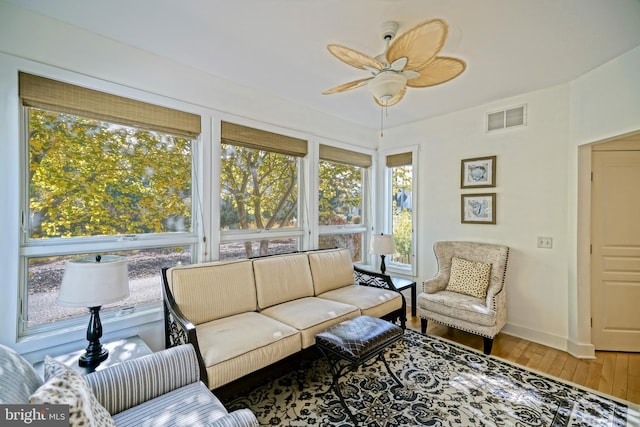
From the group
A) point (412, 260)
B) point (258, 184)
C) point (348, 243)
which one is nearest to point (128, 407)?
→ point (258, 184)

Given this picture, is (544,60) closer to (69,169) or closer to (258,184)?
(258,184)

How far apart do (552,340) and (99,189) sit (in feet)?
14.9

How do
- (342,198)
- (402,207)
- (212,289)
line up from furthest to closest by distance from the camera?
(402,207) → (342,198) → (212,289)

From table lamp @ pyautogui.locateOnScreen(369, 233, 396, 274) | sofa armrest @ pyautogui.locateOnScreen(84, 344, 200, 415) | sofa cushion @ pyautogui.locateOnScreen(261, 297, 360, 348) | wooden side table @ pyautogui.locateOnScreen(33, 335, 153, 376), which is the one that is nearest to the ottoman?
sofa cushion @ pyautogui.locateOnScreen(261, 297, 360, 348)

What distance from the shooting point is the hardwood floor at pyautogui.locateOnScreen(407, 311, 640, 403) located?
2.26m

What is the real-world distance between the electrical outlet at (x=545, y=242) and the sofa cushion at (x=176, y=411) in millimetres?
3402

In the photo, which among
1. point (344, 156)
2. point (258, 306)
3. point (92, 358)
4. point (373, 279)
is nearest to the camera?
point (92, 358)

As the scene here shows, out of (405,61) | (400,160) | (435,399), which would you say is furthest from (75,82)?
(400,160)

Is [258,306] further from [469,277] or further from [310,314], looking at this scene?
[469,277]

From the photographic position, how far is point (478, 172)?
11.5ft

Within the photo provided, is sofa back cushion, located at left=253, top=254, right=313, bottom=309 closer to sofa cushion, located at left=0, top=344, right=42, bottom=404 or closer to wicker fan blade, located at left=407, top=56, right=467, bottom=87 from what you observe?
sofa cushion, located at left=0, top=344, right=42, bottom=404

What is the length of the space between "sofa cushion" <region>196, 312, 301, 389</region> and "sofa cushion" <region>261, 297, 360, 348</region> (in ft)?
0.29

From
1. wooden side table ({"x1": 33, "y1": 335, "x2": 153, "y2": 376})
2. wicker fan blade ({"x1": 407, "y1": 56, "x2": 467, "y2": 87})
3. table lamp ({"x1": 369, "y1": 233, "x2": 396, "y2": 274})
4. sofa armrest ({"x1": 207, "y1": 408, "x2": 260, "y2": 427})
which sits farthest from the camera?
table lamp ({"x1": 369, "y1": 233, "x2": 396, "y2": 274})

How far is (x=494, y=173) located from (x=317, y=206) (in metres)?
2.21
